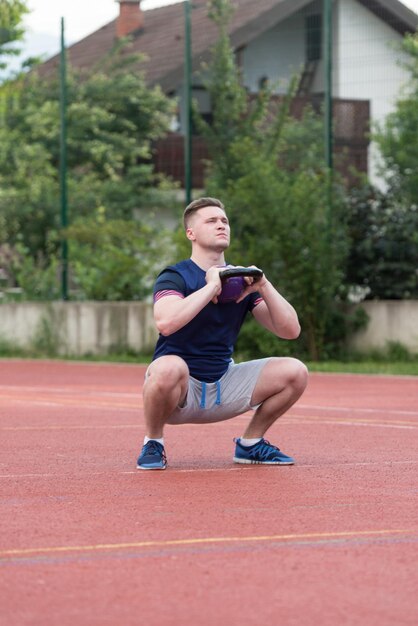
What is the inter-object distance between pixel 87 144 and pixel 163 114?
127 inches

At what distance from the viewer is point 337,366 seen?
21.1 metres

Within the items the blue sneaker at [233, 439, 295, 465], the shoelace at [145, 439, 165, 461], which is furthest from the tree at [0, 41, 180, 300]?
the shoelace at [145, 439, 165, 461]

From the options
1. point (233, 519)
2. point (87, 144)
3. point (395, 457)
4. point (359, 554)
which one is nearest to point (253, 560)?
point (359, 554)

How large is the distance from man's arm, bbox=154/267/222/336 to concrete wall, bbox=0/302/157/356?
16.1 metres

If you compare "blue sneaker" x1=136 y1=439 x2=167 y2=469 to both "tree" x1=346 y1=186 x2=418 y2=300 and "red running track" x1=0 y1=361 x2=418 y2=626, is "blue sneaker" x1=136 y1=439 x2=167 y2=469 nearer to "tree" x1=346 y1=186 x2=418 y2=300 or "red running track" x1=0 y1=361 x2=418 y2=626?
"red running track" x1=0 y1=361 x2=418 y2=626

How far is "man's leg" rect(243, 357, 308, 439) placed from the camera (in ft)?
30.0

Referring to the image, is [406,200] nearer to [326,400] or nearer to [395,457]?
[326,400]

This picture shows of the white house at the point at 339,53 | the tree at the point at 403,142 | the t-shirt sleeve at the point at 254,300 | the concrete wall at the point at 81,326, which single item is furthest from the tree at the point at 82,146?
the t-shirt sleeve at the point at 254,300

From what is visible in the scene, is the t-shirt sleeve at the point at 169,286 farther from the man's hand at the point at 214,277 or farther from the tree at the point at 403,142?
the tree at the point at 403,142

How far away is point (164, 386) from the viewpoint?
874 centimetres

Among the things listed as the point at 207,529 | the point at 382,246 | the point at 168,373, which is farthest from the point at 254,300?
the point at 382,246

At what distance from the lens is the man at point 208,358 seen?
8.80 metres

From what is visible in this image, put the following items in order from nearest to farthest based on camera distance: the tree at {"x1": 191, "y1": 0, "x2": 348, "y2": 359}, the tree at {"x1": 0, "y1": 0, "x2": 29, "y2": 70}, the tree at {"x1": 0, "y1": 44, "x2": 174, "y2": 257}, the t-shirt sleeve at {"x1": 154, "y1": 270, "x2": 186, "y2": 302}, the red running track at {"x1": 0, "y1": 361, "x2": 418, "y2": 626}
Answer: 1. the red running track at {"x1": 0, "y1": 361, "x2": 418, "y2": 626}
2. the t-shirt sleeve at {"x1": 154, "y1": 270, "x2": 186, "y2": 302}
3. the tree at {"x1": 191, "y1": 0, "x2": 348, "y2": 359}
4. the tree at {"x1": 0, "y1": 44, "x2": 174, "y2": 257}
5. the tree at {"x1": 0, "y1": 0, "x2": 29, "y2": 70}

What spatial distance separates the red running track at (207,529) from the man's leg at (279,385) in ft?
1.28
